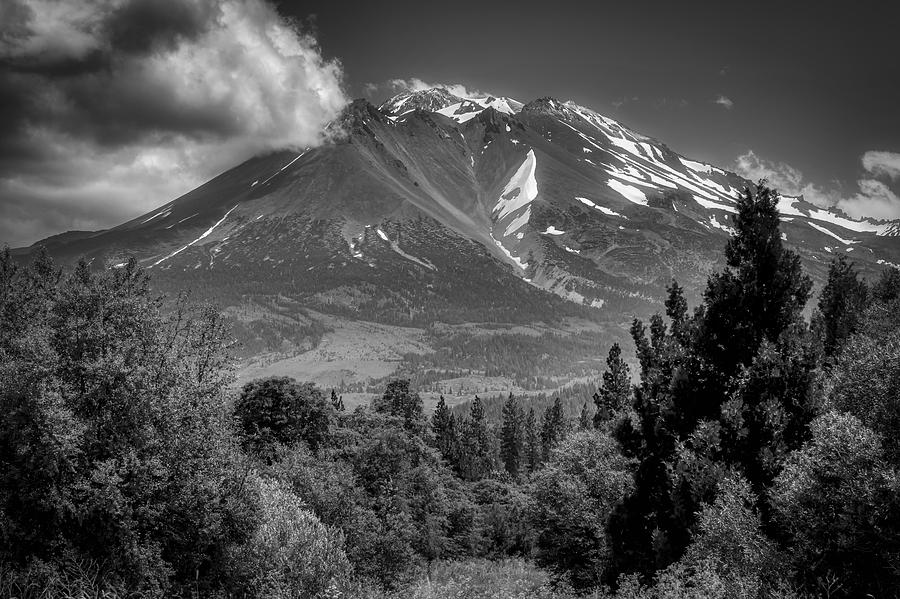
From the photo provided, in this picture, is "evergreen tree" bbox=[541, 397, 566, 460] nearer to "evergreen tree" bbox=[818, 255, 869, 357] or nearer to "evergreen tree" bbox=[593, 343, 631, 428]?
"evergreen tree" bbox=[593, 343, 631, 428]

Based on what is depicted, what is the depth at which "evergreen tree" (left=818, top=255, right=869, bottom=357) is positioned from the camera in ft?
175

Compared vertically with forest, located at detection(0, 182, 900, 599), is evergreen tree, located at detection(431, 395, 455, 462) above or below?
below

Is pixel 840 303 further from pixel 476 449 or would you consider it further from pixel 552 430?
pixel 552 430

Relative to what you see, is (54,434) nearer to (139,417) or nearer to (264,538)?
(139,417)

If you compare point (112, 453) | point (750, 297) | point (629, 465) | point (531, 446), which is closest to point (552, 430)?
point (531, 446)

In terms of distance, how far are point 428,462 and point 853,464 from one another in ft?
175

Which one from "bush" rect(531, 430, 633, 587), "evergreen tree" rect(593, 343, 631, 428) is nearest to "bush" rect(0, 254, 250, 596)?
"bush" rect(531, 430, 633, 587)

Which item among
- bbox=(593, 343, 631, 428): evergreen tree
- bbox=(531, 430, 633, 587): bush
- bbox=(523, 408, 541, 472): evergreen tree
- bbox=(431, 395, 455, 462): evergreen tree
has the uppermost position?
bbox=(593, 343, 631, 428): evergreen tree

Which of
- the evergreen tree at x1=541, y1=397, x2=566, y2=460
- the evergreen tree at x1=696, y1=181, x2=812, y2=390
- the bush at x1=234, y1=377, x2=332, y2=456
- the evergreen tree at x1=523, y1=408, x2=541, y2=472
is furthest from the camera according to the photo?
the evergreen tree at x1=523, y1=408, x2=541, y2=472

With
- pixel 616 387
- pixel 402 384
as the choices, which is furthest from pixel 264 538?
pixel 402 384

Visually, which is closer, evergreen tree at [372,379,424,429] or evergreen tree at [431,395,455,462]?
evergreen tree at [372,379,424,429]

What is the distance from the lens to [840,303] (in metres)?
56.7

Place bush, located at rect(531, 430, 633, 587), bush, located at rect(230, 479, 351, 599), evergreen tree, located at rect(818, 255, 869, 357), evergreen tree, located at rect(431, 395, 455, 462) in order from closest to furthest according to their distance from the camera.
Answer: bush, located at rect(230, 479, 351, 599) < bush, located at rect(531, 430, 633, 587) < evergreen tree, located at rect(818, 255, 869, 357) < evergreen tree, located at rect(431, 395, 455, 462)

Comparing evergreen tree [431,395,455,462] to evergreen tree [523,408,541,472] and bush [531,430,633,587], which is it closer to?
evergreen tree [523,408,541,472]
